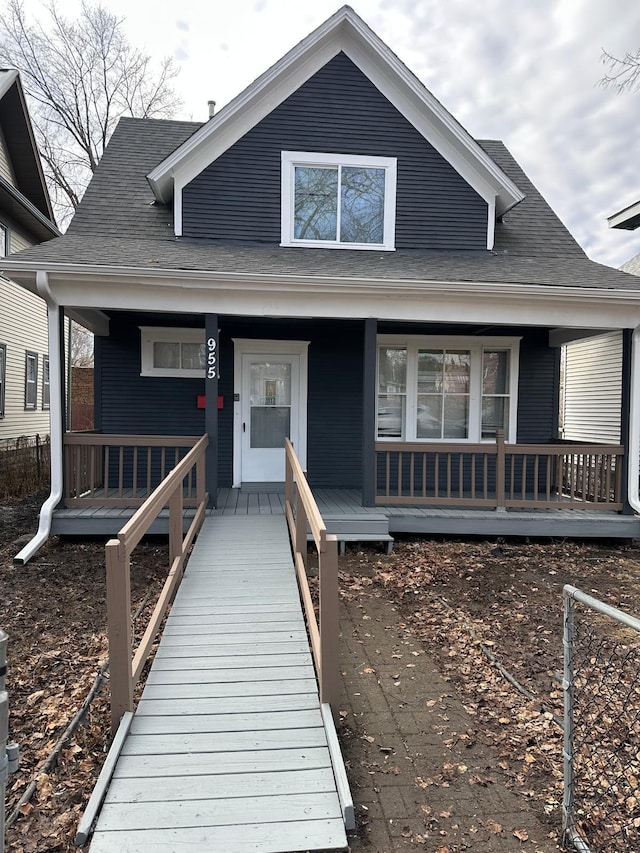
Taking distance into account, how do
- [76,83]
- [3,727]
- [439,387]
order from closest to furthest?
[3,727] < [439,387] < [76,83]

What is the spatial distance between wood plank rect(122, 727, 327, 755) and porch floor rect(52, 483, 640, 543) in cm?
348

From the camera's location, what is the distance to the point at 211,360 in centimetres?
668

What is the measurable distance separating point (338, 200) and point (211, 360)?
3427mm

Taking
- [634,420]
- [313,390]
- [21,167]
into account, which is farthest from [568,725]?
[21,167]

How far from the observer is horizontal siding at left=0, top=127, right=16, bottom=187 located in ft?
42.8

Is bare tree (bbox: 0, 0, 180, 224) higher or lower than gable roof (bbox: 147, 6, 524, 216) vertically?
higher

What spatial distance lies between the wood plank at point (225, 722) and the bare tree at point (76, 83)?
2230cm

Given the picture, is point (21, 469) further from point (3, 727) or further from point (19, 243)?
point (3, 727)

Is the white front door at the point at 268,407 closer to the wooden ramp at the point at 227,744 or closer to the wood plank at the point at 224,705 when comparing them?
the wooden ramp at the point at 227,744

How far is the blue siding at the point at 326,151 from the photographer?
26.4 ft

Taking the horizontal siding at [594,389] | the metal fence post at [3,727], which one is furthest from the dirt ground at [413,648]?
the horizontal siding at [594,389]

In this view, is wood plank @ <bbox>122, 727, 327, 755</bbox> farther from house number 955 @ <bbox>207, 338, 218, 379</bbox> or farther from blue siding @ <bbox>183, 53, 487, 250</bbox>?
blue siding @ <bbox>183, 53, 487, 250</bbox>

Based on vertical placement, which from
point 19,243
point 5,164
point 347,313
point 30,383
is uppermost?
point 5,164

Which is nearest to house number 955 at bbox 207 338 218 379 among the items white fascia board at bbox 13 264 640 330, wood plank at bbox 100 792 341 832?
white fascia board at bbox 13 264 640 330
